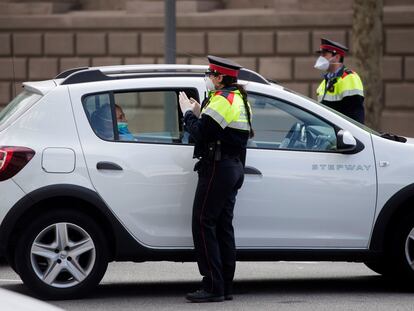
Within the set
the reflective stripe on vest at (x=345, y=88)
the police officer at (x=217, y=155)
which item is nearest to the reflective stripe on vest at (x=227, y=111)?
the police officer at (x=217, y=155)

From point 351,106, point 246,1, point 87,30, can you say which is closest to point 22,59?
point 87,30

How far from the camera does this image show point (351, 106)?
1091cm

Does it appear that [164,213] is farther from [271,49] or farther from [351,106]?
[271,49]

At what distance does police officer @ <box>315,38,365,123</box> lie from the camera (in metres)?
10.9

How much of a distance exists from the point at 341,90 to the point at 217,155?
10.6 feet

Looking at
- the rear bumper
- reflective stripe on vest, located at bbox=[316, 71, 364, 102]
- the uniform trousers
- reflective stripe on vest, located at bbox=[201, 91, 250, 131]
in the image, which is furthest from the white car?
reflective stripe on vest, located at bbox=[316, 71, 364, 102]

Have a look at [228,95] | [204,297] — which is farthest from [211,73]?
[204,297]

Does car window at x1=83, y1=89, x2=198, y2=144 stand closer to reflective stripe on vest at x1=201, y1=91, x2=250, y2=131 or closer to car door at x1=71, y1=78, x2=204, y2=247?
car door at x1=71, y1=78, x2=204, y2=247

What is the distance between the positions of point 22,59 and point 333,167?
1599cm

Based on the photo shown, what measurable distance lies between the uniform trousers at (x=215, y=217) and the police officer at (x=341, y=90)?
3101mm

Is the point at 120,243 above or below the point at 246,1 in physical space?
below

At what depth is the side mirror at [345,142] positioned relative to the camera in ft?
27.0

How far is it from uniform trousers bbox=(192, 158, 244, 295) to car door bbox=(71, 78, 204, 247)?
188 mm

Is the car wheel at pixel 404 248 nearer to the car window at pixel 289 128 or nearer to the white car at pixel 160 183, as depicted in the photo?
the white car at pixel 160 183
